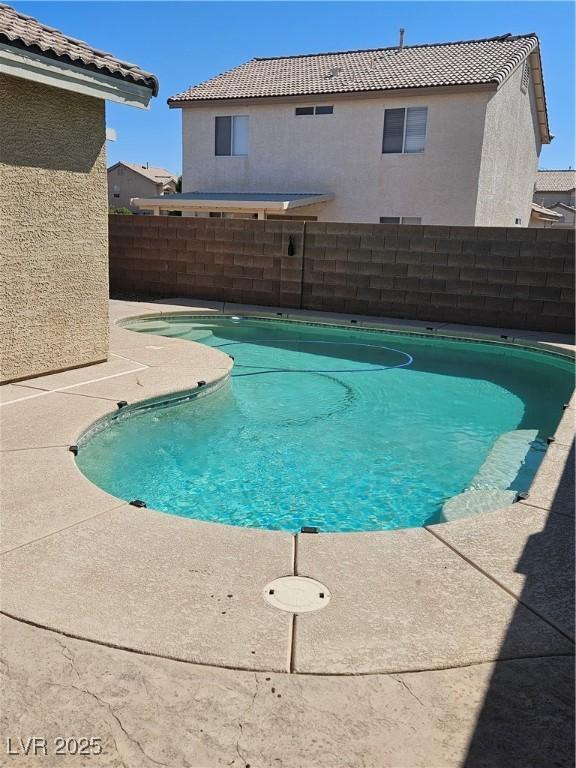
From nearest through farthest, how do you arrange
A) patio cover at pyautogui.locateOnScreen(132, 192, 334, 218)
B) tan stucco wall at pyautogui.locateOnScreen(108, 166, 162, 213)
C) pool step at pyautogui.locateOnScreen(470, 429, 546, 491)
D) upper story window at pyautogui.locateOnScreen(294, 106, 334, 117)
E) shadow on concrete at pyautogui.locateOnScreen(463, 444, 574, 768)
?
shadow on concrete at pyautogui.locateOnScreen(463, 444, 574, 768) → pool step at pyautogui.locateOnScreen(470, 429, 546, 491) → patio cover at pyautogui.locateOnScreen(132, 192, 334, 218) → upper story window at pyautogui.locateOnScreen(294, 106, 334, 117) → tan stucco wall at pyautogui.locateOnScreen(108, 166, 162, 213)

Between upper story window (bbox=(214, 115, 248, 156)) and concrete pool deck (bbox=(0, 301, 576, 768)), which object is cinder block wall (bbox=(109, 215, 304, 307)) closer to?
upper story window (bbox=(214, 115, 248, 156))

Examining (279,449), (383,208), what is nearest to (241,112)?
(383,208)

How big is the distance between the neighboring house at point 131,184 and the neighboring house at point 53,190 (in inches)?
2353

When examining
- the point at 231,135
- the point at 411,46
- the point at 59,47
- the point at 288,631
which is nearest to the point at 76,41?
the point at 59,47

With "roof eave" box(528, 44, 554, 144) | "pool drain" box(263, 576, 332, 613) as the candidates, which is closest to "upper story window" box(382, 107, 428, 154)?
"roof eave" box(528, 44, 554, 144)

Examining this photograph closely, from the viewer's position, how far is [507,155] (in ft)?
74.6

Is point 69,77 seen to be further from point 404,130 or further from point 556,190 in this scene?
point 556,190

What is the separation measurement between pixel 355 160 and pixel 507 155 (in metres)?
5.80

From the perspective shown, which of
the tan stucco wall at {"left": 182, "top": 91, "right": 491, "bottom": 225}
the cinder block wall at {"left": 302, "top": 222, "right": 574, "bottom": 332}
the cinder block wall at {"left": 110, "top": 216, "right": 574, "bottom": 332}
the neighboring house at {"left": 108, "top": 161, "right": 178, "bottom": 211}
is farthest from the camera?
the neighboring house at {"left": 108, "top": 161, "right": 178, "bottom": 211}

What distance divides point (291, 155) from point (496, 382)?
1463cm

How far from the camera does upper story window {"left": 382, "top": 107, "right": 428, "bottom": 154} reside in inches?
795

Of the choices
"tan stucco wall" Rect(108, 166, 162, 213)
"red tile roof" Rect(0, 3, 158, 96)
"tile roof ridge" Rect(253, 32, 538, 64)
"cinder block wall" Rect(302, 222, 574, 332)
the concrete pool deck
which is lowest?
the concrete pool deck

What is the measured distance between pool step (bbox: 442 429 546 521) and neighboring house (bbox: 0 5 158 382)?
493 cm

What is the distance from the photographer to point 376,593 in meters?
3.31
